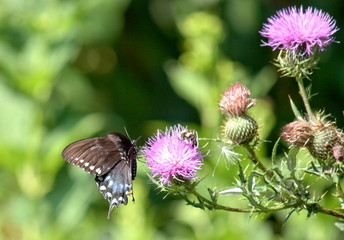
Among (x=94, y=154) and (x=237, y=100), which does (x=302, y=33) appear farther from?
(x=94, y=154)

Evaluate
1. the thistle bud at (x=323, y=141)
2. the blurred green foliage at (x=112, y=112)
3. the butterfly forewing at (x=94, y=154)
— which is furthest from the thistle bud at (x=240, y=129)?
the blurred green foliage at (x=112, y=112)

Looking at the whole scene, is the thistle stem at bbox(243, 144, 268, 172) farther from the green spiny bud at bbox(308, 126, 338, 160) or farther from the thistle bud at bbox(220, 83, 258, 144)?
the green spiny bud at bbox(308, 126, 338, 160)

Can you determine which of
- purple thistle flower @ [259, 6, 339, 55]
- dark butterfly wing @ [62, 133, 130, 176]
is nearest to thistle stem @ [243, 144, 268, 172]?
purple thistle flower @ [259, 6, 339, 55]

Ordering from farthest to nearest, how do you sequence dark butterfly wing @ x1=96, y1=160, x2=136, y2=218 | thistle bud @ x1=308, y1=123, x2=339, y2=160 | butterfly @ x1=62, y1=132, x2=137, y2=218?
butterfly @ x1=62, y1=132, x2=137, y2=218 → dark butterfly wing @ x1=96, y1=160, x2=136, y2=218 → thistle bud @ x1=308, y1=123, x2=339, y2=160

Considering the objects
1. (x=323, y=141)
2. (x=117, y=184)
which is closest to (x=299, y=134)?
(x=323, y=141)

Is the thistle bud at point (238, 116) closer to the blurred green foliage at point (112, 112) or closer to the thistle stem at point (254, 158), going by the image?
the thistle stem at point (254, 158)

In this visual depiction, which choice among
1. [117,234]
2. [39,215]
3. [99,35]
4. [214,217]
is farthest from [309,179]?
[99,35]

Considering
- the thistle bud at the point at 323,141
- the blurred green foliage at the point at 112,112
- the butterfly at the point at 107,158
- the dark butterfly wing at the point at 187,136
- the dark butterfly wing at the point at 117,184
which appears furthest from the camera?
the blurred green foliage at the point at 112,112
